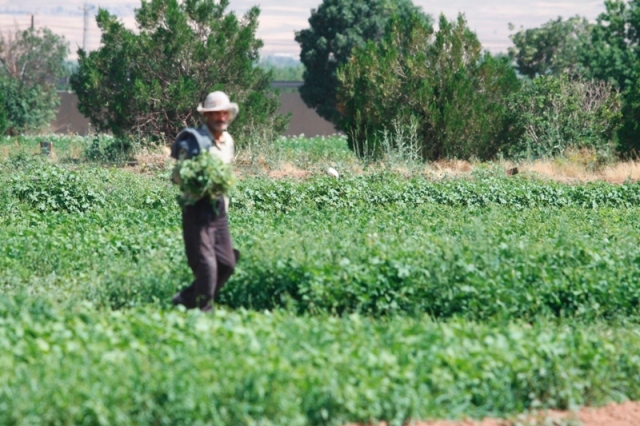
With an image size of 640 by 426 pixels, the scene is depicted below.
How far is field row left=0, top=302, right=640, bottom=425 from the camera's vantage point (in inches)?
201

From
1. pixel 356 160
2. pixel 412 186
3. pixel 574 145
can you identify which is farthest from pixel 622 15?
pixel 412 186

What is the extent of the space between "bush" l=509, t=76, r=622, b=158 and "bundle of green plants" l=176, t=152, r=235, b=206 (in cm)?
1522

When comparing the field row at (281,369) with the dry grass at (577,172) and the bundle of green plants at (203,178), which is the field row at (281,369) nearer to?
the bundle of green plants at (203,178)

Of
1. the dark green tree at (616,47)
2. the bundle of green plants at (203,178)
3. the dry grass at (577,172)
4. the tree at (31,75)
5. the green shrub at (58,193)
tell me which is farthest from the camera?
the tree at (31,75)

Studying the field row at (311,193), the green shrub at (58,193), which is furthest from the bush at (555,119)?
the green shrub at (58,193)

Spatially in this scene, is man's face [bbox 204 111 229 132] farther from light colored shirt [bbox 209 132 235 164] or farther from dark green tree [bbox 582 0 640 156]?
dark green tree [bbox 582 0 640 156]

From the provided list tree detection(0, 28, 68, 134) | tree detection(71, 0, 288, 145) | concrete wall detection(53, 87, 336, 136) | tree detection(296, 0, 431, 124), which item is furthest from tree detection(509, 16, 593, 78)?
tree detection(71, 0, 288, 145)

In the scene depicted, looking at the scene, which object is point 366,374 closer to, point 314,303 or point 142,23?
A: point 314,303

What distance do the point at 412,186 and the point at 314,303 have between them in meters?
7.89

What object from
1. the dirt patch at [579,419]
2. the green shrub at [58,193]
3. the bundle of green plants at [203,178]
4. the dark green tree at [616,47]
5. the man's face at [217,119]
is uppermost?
the dark green tree at [616,47]

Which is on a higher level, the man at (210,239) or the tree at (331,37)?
the tree at (331,37)

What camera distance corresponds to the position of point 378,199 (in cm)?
1518

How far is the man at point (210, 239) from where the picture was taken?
760 centimetres

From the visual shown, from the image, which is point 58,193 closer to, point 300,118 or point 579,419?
point 579,419
